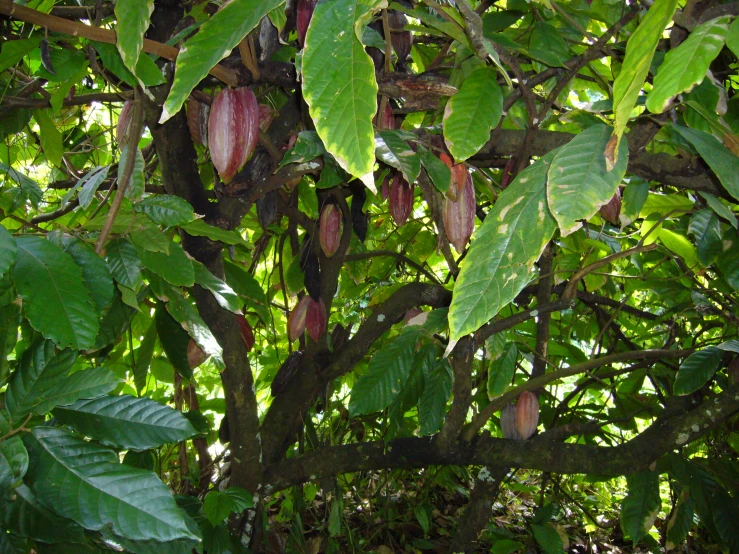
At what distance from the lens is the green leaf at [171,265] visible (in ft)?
2.94

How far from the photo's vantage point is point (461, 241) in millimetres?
1110

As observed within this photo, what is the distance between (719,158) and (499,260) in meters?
0.31

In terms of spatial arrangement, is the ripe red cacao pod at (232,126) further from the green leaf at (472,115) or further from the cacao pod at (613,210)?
the cacao pod at (613,210)

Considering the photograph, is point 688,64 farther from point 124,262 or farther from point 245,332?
point 245,332

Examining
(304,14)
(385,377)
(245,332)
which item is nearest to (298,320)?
(245,332)

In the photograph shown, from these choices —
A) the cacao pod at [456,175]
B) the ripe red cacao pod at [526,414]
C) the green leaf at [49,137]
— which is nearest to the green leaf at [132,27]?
→ the cacao pod at [456,175]

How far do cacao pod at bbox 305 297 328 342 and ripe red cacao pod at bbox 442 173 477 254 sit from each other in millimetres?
655

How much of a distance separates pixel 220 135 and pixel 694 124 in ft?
2.43

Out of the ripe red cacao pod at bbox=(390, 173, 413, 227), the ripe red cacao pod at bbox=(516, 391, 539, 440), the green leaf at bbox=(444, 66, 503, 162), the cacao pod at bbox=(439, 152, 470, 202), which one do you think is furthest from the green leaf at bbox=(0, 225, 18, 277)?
the ripe red cacao pod at bbox=(516, 391, 539, 440)

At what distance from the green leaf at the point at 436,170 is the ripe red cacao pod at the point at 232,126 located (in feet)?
1.30

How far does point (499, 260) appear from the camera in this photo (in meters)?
0.50

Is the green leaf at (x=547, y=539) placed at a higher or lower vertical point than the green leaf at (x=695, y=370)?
lower

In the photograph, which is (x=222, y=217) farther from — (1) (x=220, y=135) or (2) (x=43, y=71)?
(2) (x=43, y=71)

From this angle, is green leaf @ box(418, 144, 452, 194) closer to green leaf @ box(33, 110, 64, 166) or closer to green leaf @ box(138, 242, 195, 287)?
green leaf @ box(138, 242, 195, 287)
